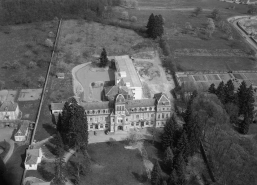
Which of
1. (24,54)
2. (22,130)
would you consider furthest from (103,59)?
(22,130)

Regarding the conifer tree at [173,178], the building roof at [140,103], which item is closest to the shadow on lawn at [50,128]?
the building roof at [140,103]

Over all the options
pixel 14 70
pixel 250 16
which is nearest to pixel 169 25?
pixel 250 16

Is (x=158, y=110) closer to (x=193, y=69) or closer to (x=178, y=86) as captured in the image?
(x=178, y=86)

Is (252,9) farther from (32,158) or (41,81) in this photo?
(32,158)

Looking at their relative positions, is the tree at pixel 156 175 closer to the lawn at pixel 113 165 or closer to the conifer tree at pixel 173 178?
the conifer tree at pixel 173 178

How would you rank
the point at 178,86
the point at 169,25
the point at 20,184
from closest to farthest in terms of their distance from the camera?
the point at 20,184
the point at 178,86
the point at 169,25
